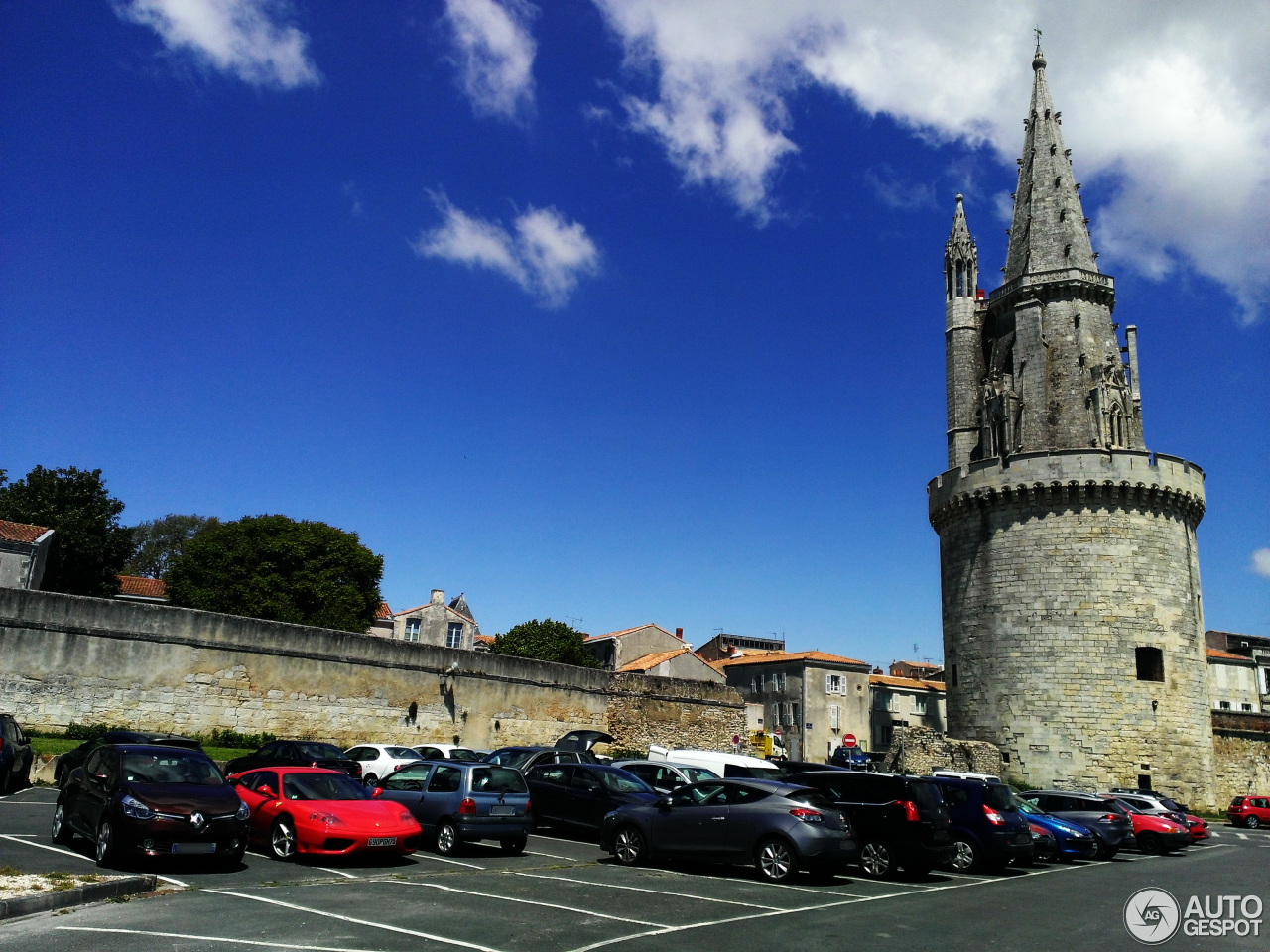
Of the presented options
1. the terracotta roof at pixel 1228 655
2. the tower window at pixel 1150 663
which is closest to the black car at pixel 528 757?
the tower window at pixel 1150 663

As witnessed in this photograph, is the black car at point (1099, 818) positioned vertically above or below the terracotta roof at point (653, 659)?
below

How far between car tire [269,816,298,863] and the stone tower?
27840 millimetres

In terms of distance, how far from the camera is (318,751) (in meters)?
18.9

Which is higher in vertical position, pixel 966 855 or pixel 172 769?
pixel 172 769

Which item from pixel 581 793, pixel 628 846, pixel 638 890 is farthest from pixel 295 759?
pixel 638 890

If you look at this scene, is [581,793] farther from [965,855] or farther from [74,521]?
[74,521]

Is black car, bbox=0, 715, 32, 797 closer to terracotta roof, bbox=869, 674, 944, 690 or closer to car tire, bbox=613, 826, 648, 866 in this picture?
car tire, bbox=613, 826, 648, 866

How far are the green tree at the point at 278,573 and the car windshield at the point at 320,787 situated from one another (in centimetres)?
3093

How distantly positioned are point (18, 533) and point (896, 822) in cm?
3385

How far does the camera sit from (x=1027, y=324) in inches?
1451

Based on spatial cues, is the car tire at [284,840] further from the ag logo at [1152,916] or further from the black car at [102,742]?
the ag logo at [1152,916]

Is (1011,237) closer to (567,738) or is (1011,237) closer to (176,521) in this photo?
(567,738)

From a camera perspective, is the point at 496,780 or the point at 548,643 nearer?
the point at 496,780

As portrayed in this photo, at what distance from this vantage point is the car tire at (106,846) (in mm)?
10008
